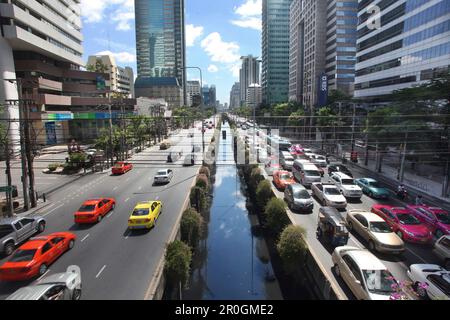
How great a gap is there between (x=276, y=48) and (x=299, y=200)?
14040 centimetres

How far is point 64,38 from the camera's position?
59812 millimetres

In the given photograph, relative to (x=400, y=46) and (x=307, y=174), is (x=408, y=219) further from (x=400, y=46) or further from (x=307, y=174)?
(x=400, y=46)

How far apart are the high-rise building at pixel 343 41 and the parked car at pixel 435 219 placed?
68695mm

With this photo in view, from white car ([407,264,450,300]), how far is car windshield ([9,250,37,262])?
50.0 feet

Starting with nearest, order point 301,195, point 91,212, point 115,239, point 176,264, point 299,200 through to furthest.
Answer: point 176,264 < point 115,239 < point 91,212 < point 299,200 < point 301,195

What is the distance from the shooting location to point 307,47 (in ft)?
320

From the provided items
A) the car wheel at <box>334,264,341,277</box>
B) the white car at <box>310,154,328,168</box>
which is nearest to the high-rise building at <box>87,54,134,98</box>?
the white car at <box>310,154,328,168</box>

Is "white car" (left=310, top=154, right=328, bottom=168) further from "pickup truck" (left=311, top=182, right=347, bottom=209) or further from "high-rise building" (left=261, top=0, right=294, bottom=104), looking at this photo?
"high-rise building" (left=261, top=0, right=294, bottom=104)

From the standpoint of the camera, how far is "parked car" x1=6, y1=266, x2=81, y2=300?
29.2 feet

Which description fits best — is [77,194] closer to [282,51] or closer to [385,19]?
[385,19]

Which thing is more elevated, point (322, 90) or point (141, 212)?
point (322, 90)

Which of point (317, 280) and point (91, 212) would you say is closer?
point (317, 280)

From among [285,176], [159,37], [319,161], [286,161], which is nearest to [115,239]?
[285,176]

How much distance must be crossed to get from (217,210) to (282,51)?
453 feet
